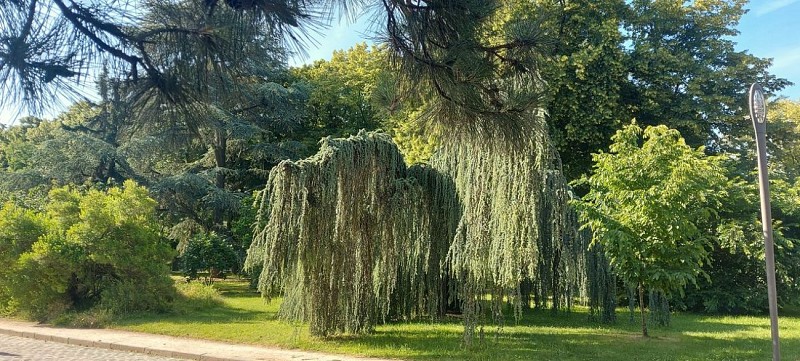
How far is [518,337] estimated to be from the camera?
11844 millimetres

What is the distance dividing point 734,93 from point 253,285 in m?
19.2

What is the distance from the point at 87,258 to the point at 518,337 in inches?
410

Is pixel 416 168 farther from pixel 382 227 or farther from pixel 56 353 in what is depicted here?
pixel 56 353

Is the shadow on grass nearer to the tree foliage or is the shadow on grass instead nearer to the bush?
the tree foliage

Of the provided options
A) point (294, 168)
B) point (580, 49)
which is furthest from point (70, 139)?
point (580, 49)

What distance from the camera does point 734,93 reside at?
21266 mm

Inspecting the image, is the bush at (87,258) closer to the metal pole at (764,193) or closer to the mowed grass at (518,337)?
the mowed grass at (518,337)

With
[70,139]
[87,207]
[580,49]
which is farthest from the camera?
[70,139]

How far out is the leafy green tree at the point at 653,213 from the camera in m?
11.1

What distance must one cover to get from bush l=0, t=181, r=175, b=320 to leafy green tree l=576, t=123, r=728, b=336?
10.8m

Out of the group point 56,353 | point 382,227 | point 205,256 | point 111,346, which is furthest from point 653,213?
point 205,256

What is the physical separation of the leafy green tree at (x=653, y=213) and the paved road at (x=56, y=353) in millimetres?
8388

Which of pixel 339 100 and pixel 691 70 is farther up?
pixel 339 100

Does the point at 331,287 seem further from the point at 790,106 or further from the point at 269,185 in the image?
the point at 790,106
